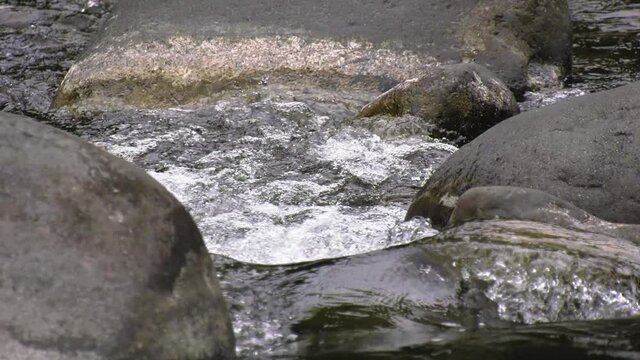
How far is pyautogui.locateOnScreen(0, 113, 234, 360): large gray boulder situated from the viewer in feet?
9.09

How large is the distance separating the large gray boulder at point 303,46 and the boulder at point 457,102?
23.2 inches

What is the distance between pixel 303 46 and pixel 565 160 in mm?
2736

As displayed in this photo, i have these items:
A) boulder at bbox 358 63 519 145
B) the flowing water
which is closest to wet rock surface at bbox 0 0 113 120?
the flowing water

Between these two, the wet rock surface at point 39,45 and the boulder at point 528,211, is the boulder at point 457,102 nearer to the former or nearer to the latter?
the boulder at point 528,211

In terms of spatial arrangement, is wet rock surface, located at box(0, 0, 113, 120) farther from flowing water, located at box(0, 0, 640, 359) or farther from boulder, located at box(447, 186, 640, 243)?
boulder, located at box(447, 186, 640, 243)

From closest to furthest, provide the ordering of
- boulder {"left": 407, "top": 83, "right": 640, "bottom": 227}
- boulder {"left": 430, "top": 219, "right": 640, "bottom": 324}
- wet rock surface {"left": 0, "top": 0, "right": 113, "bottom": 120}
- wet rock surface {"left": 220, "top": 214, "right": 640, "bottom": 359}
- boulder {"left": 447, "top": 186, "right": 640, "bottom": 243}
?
1. wet rock surface {"left": 220, "top": 214, "right": 640, "bottom": 359}
2. boulder {"left": 430, "top": 219, "right": 640, "bottom": 324}
3. boulder {"left": 447, "top": 186, "right": 640, "bottom": 243}
4. boulder {"left": 407, "top": 83, "right": 640, "bottom": 227}
5. wet rock surface {"left": 0, "top": 0, "right": 113, "bottom": 120}

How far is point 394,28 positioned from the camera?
7.04 m

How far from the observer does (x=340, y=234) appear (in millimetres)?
4695

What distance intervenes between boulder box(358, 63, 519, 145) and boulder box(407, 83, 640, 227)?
1037mm

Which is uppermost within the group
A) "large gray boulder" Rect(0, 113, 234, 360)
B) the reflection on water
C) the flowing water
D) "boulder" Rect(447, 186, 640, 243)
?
"large gray boulder" Rect(0, 113, 234, 360)

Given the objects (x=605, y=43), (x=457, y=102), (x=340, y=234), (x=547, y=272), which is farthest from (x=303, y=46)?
(x=547, y=272)

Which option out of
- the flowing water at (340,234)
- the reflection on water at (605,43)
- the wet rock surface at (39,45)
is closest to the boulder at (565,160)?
the flowing water at (340,234)

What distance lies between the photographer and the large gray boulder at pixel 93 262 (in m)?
2.77

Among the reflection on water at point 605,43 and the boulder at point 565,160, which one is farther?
the reflection on water at point 605,43
